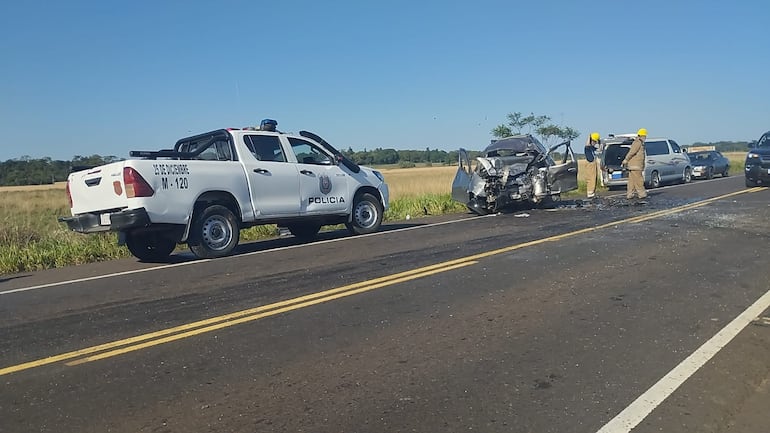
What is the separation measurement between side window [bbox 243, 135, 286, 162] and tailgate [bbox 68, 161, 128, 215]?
7.21ft

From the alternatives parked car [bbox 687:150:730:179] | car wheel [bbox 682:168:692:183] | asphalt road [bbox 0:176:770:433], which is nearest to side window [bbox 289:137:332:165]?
asphalt road [bbox 0:176:770:433]

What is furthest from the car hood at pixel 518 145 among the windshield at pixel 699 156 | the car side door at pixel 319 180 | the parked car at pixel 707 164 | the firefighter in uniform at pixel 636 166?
the windshield at pixel 699 156

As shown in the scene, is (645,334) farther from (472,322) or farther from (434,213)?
(434,213)

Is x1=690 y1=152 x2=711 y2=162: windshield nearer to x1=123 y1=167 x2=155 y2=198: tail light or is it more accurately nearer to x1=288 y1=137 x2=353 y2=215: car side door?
→ x1=288 y1=137 x2=353 y2=215: car side door

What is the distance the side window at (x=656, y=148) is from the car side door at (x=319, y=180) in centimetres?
1708

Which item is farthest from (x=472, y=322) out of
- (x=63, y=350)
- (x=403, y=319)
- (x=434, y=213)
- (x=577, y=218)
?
(x=434, y=213)

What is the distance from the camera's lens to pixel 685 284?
7121 millimetres

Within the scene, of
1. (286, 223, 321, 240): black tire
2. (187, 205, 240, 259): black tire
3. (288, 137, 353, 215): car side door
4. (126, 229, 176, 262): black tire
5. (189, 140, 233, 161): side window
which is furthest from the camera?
(286, 223, 321, 240): black tire

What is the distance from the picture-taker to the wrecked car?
52.4ft

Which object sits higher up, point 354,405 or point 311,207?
point 311,207

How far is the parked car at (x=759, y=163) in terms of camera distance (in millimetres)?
21219

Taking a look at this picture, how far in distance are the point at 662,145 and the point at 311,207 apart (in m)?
19.3

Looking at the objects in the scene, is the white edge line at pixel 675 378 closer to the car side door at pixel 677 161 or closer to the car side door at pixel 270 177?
the car side door at pixel 270 177

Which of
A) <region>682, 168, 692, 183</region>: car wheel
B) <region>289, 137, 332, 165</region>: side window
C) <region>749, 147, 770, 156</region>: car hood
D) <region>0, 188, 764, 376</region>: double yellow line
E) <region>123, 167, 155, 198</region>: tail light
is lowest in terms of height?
<region>682, 168, 692, 183</region>: car wheel
